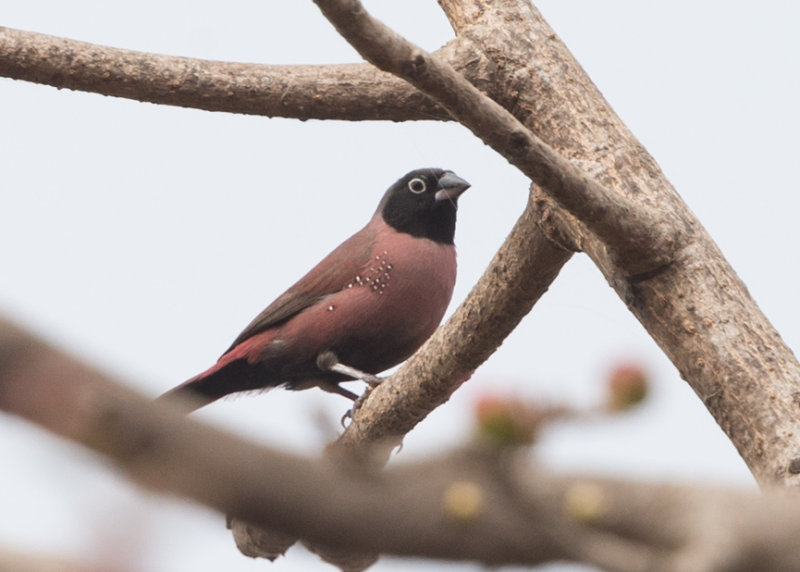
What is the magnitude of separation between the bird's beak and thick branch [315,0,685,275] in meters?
2.35

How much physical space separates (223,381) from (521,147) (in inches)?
118

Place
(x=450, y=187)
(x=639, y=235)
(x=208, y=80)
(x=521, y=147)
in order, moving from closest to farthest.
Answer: (x=521, y=147), (x=639, y=235), (x=208, y=80), (x=450, y=187)

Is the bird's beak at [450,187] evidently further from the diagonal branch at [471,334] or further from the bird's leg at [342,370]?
the diagonal branch at [471,334]

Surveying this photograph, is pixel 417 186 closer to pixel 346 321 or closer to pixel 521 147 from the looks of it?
pixel 346 321

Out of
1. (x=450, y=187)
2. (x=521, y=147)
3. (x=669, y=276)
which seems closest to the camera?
(x=521, y=147)

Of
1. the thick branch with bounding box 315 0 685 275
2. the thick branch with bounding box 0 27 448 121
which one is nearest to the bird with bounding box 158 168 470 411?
the thick branch with bounding box 0 27 448 121

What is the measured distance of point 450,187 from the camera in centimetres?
612

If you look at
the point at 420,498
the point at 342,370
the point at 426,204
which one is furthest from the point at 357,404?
the point at 420,498

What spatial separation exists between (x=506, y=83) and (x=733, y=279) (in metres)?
1.17

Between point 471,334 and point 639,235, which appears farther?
point 471,334

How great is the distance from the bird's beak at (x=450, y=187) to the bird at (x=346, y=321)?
27 centimetres

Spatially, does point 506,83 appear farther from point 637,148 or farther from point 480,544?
point 480,544

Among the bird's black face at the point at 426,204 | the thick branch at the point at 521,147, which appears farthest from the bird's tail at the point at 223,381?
the thick branch at the point at 521,147

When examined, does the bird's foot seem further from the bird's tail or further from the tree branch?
the tree branch
